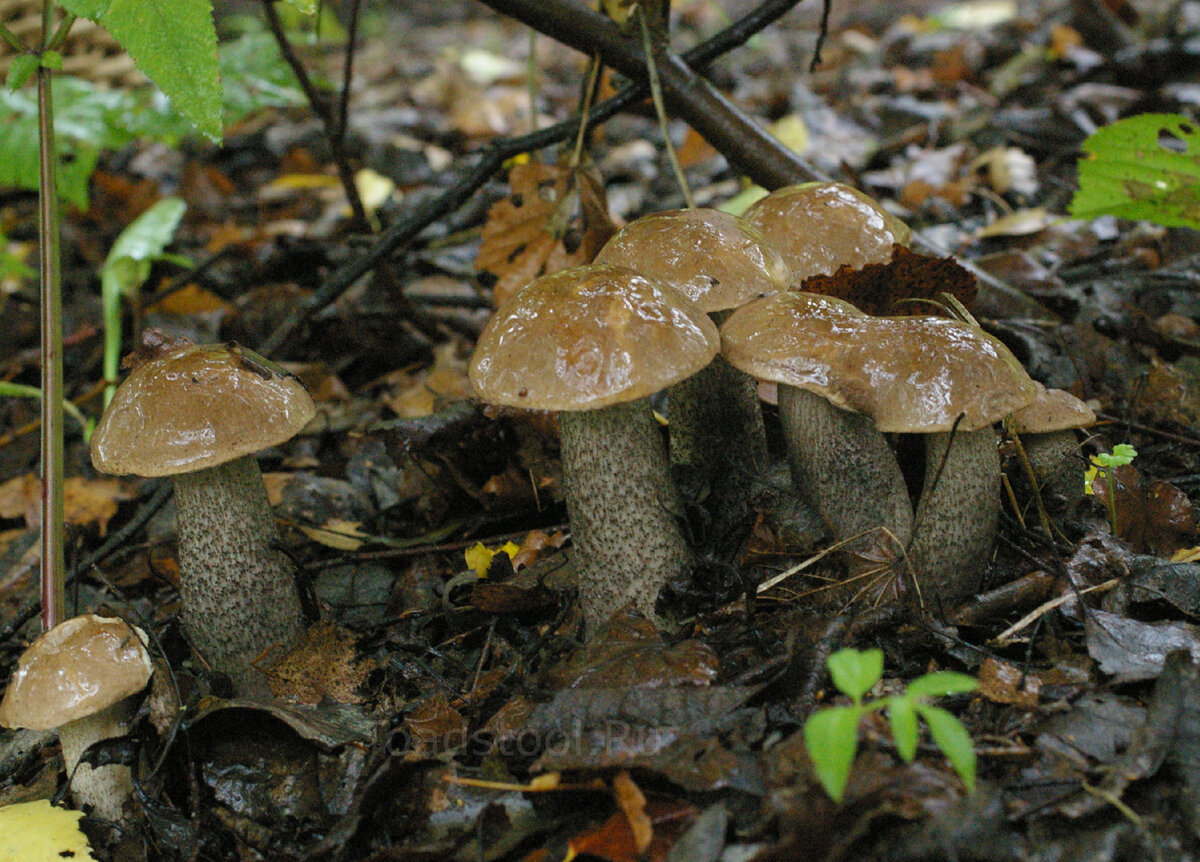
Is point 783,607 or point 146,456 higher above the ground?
point 146,456

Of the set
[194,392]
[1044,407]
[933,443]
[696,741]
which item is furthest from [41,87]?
[1044,407]

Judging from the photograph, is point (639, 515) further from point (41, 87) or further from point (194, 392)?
point (41, 87)

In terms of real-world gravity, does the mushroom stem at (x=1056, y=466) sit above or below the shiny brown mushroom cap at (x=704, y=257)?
below

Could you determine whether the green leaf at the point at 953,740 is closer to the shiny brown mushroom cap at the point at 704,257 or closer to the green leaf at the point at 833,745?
the green leaf at the point at 833,745

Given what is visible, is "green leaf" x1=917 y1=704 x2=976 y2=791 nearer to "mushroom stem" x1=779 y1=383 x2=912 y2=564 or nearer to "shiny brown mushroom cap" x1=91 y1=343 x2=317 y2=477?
"mushroom stem" x1=779 y1=383 x2=912 y2=564

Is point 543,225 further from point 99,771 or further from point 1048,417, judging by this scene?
point 99,771

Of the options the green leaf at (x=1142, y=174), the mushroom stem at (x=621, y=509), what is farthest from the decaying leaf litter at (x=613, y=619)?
the green leaf at (x=1142, y=174)
